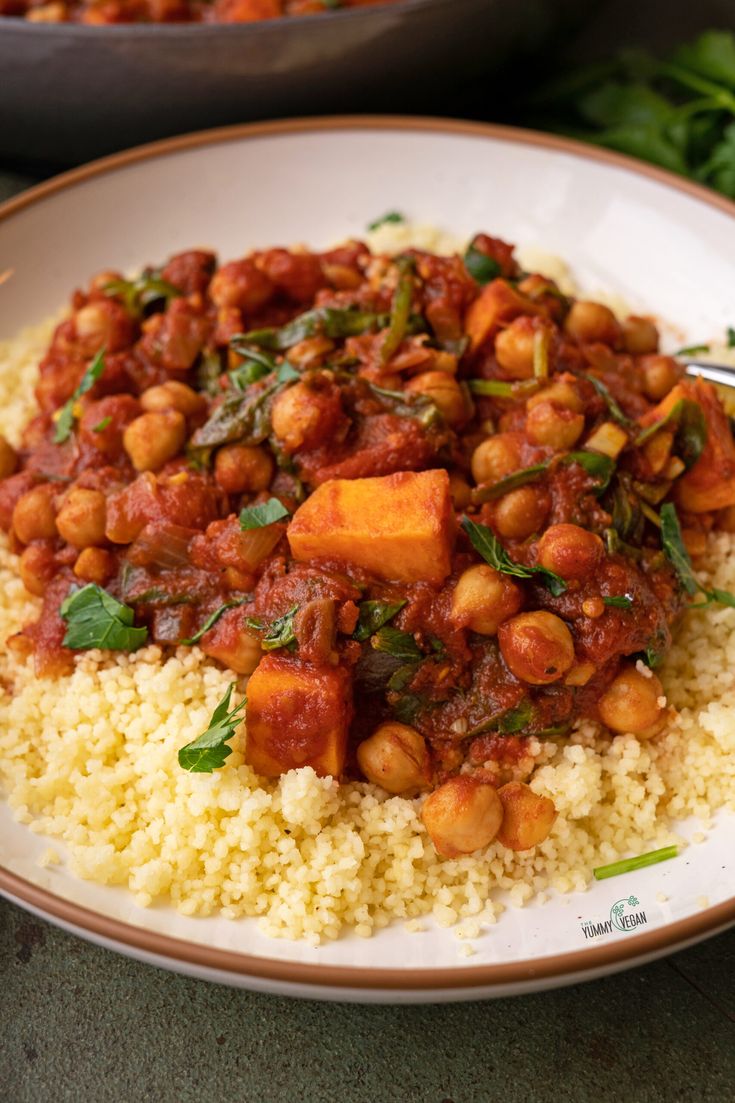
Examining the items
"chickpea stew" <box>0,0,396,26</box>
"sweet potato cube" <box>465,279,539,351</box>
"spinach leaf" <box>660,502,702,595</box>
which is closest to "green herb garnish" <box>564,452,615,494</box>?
"spinach leaf" <box>660,502,702,595</box>

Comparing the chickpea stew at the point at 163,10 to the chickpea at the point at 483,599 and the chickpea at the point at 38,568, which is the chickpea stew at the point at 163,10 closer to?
the chickpea at the point at 38,568

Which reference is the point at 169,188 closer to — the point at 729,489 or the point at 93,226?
the point at 93,226

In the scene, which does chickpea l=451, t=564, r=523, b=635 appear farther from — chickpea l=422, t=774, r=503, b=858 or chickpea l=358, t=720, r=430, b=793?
chickpea l=422, t=774, r=503, b=858

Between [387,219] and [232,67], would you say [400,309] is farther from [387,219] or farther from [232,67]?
[232,67]

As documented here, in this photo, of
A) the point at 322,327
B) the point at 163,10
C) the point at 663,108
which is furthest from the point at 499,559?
the point at 163,10

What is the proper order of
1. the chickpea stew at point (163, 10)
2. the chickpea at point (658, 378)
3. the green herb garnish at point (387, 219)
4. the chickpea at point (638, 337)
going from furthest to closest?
the chickpea stew at point (163, 10)
the green herb garnish at point (387, 219)
the chickpea at point (638, 337)
the chickpea at point (658, 378)

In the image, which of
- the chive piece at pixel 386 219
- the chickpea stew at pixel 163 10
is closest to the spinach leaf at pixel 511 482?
the chive piece at pixel 386 219

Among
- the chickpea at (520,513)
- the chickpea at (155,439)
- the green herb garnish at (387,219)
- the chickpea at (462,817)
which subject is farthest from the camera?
the green herb garnish at (387,219)
